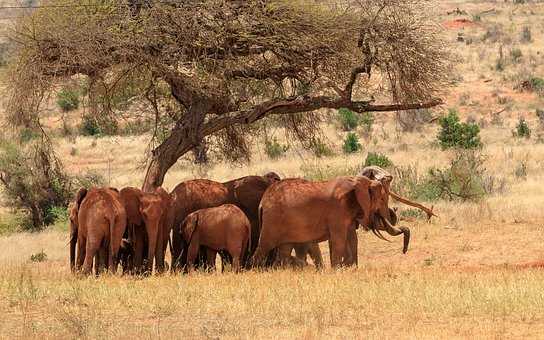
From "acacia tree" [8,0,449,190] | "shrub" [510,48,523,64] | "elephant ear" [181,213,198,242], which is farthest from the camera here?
"shrub" [510,48,523,64]

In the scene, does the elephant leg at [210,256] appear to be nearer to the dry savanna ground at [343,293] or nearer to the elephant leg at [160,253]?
the elephant leg at [160,253]

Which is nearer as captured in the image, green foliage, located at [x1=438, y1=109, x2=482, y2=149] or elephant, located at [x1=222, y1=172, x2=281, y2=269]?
elephant, located at [x1=222, y1=172, x2=281, y2=269]

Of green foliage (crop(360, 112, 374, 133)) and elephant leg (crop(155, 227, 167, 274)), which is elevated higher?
elephant leg (crop(155, 227, 167, 274))

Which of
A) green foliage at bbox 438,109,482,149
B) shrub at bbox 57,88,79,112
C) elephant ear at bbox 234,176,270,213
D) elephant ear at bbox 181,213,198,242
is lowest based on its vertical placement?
green foliage at bbox 438,109,482,149

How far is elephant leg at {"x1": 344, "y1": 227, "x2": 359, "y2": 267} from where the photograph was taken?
15938 millimetres

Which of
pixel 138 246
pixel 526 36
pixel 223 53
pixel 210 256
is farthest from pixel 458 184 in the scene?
pixel 526 36

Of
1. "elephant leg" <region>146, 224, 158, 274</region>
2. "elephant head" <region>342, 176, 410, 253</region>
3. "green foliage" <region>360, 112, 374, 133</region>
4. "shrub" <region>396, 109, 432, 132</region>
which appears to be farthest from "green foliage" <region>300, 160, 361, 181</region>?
"green foliage" <region>360, 112, 374, 133</region>

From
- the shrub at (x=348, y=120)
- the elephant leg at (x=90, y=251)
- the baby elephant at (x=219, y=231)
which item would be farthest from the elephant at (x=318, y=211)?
the shrub at (x=348, y=120)

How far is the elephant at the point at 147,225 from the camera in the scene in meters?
15.6

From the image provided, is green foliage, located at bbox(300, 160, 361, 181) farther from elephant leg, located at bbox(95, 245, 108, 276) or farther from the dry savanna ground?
elephant leg, located at bbox(95, 245, 108, 276)

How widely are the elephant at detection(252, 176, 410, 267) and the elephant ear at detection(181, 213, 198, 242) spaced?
94 centimetres

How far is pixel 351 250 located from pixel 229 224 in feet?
5.91

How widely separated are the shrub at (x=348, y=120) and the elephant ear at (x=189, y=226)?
3159 cm

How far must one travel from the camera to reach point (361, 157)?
121 feet
